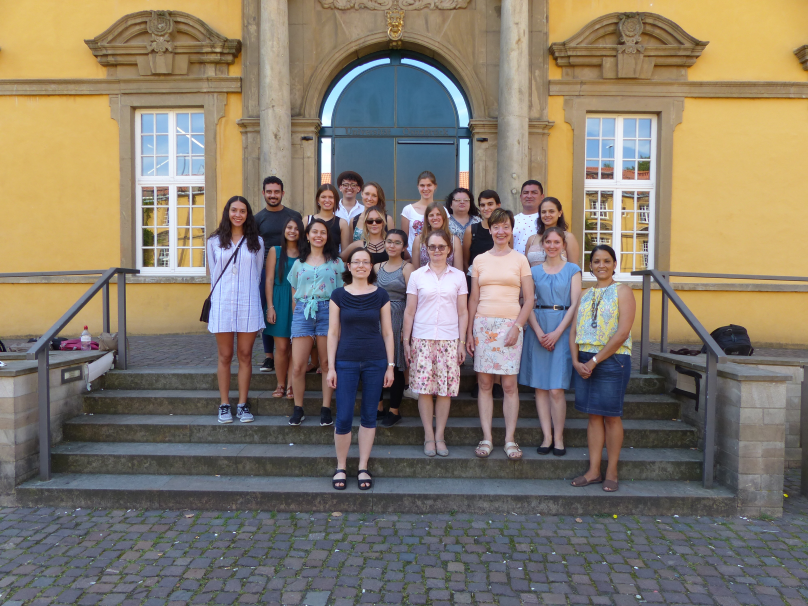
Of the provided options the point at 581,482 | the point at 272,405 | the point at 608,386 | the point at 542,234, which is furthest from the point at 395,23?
the point at 581,482

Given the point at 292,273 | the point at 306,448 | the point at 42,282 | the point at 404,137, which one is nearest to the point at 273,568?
the point at 306,448

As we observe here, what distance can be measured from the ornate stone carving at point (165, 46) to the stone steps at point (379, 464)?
6425 mm

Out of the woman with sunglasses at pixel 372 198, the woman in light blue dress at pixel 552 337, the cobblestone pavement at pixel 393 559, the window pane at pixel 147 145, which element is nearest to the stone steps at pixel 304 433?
the woman in light blue dress at pixel 552 337

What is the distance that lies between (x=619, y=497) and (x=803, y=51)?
26.8 ft

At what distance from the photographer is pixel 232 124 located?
8.52m

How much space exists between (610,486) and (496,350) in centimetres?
125

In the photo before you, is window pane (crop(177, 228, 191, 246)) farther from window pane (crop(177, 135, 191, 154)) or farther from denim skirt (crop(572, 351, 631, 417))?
denim skirt (crop(572, 351, 631, 417))

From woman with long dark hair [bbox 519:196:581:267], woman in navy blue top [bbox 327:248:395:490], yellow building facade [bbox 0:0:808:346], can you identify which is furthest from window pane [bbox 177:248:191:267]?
woman with long dark hair [bbox 519:196:581:267]

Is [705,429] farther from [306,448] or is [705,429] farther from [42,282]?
[42,282]

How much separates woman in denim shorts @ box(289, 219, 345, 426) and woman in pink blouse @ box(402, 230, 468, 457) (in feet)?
2.25

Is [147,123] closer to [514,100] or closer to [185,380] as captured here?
[185,380]

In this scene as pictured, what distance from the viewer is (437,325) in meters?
4.11

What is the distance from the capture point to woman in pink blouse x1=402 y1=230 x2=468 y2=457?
4.11m

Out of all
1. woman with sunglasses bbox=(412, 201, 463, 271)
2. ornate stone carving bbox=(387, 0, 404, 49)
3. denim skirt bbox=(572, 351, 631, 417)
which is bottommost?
denim skirt bbox=(572, 351, 631, 417)
